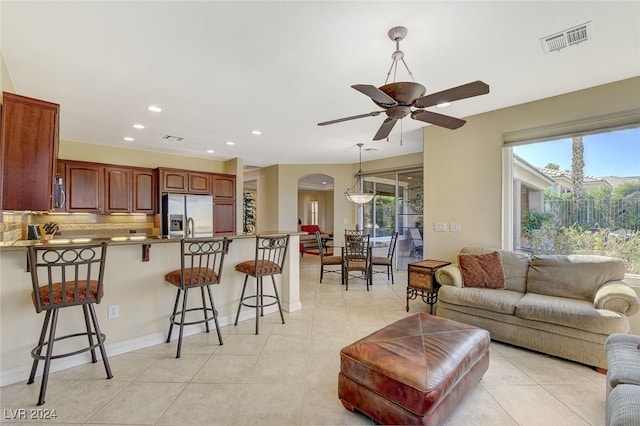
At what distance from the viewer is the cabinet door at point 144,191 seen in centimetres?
554

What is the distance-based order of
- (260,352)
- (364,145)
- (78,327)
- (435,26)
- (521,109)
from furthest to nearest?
1. (364,145)
2. (521,109)
3. (260,352)
4. (78,327)
5. (435,26)

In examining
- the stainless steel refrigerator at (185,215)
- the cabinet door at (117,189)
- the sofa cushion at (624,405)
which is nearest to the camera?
the sofa cushion at (624,405)

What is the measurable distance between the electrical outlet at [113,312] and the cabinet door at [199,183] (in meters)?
3.64

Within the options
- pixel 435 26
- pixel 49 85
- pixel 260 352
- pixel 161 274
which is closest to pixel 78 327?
pixel 161 274

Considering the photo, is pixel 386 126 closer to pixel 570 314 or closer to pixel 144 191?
pixel 570 314

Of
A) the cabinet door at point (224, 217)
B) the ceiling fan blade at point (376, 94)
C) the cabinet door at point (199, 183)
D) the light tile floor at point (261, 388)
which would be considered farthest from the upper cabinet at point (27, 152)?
the cabinet door at point (224, 217)

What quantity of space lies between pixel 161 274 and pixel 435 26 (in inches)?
128

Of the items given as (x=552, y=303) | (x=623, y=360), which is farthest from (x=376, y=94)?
(x=552, y=303)

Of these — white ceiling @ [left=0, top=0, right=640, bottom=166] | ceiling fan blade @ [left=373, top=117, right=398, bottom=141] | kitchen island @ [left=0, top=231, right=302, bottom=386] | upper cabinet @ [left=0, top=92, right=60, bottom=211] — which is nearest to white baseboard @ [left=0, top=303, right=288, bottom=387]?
kitchen island @ [left=0, top=231, right=302, bottom=386]

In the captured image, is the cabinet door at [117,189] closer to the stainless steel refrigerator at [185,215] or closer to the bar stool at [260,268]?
the stainless steel refrigerator at [185,215]

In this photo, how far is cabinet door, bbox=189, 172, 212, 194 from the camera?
6.07m

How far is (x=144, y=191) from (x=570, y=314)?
21.2 ft

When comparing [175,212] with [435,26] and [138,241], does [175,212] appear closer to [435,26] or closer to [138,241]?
[138,241]

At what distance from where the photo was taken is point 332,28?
2070 mm
